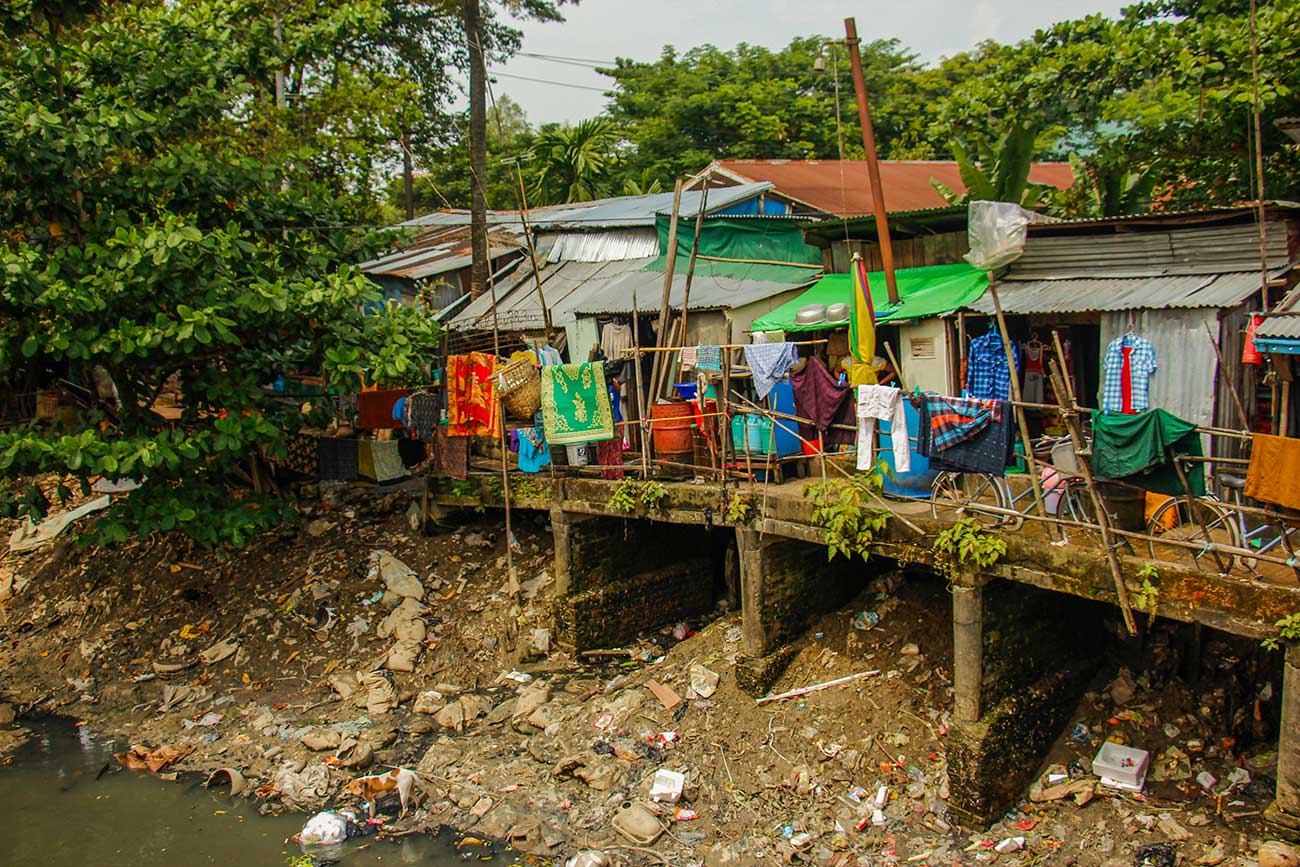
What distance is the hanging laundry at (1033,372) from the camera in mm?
11727

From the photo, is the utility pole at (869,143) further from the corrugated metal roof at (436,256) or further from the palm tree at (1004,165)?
the corrugated metal roof at (436,256)

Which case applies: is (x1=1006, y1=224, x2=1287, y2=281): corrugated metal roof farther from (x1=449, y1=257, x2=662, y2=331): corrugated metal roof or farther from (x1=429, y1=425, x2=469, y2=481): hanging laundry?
(x1=429, y1=425, x2=469, y2=481): hanging laundry

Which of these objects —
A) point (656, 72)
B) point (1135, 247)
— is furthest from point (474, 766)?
point (656, 72)

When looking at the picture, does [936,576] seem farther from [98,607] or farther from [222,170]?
[98,607]

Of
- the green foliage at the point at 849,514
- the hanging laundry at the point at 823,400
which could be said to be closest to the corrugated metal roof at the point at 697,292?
the hanging laundry at the point at 823,400

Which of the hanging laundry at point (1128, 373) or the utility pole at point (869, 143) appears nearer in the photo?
the hanging laundry at point (1128, 373)

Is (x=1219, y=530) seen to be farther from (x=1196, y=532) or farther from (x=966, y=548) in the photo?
(x=966, y=548)

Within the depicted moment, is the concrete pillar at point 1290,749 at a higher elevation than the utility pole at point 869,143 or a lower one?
lower

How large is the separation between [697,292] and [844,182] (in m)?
7.56

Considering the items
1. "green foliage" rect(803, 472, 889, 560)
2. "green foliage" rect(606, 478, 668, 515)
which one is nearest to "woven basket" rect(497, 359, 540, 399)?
"green foliage" rect(606, 478, 668, 515)

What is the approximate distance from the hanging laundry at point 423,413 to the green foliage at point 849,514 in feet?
23.3

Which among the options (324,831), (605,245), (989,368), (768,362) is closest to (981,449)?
(989,368)

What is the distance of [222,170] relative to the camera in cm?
1277

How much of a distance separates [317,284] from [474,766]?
6.21 meters
